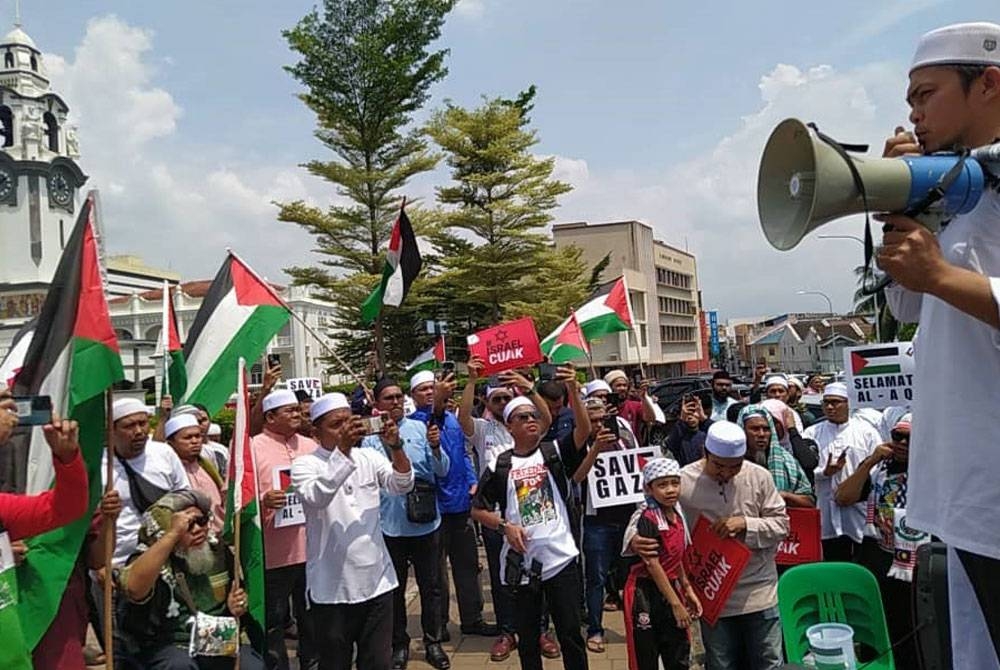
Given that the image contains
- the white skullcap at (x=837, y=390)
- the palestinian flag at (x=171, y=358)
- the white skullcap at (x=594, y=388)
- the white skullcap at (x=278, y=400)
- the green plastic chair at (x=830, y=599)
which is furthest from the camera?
the white skullcap at (x=594, y=388)

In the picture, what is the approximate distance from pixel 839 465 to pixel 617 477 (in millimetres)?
1462

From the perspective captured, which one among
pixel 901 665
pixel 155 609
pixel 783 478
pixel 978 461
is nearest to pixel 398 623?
pixel 155 609

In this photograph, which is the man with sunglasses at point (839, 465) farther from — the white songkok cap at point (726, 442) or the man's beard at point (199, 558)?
the man's beard at point (199, 558)

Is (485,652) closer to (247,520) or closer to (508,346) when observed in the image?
(247,520)

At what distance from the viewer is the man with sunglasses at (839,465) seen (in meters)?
4.81

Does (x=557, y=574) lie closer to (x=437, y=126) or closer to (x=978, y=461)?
(x=978, y=461)

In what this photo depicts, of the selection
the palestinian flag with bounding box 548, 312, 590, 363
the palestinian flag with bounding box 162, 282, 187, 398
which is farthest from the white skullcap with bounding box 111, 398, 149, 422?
the palestinian flag with bounding box 548, 312, 590, 363

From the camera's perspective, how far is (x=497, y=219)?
23.8 m

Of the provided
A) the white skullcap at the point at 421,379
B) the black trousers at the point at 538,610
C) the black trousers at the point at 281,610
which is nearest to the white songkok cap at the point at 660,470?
the black trousers at the point at 538,610

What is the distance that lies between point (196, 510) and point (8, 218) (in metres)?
66.7

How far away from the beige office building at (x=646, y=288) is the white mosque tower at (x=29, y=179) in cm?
4018

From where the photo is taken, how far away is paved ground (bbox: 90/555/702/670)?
5.23 meters

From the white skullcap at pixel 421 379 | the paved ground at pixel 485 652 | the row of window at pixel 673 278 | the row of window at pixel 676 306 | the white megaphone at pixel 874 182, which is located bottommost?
the paved ground at pixel 485 652

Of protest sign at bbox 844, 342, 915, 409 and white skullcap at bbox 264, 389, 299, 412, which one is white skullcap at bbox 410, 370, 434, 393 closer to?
white skullcap at bbox 264, 389, 299, 412
